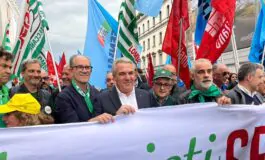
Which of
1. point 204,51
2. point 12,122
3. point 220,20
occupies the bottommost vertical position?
point 12,122

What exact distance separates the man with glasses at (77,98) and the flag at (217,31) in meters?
2.14

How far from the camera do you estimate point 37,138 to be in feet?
8.75

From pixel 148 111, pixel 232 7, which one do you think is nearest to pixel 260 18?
pixel 232 7

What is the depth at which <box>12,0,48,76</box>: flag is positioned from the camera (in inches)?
223

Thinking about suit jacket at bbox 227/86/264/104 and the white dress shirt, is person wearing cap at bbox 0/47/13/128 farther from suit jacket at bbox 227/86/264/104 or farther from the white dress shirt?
suit jacket at bbox 227/86/264/104

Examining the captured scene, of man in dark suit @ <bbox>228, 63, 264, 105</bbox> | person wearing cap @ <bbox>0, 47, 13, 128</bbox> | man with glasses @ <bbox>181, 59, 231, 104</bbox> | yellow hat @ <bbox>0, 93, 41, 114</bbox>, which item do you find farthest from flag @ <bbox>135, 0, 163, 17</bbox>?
yellow hat @ <bbox>0, 93, 41, 114</bbox>

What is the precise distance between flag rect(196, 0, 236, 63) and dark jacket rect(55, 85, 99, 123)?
234 cm

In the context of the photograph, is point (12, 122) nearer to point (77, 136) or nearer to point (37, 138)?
point (37, 138)

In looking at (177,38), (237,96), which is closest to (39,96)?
(237,96)

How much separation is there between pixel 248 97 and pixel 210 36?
1742mm

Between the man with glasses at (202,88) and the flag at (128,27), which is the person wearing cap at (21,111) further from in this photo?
the flag at (128,27)

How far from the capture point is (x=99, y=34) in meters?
8.23

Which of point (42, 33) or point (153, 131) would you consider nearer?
point (153, 131)

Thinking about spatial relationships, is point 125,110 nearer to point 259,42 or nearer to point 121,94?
point 121,94
